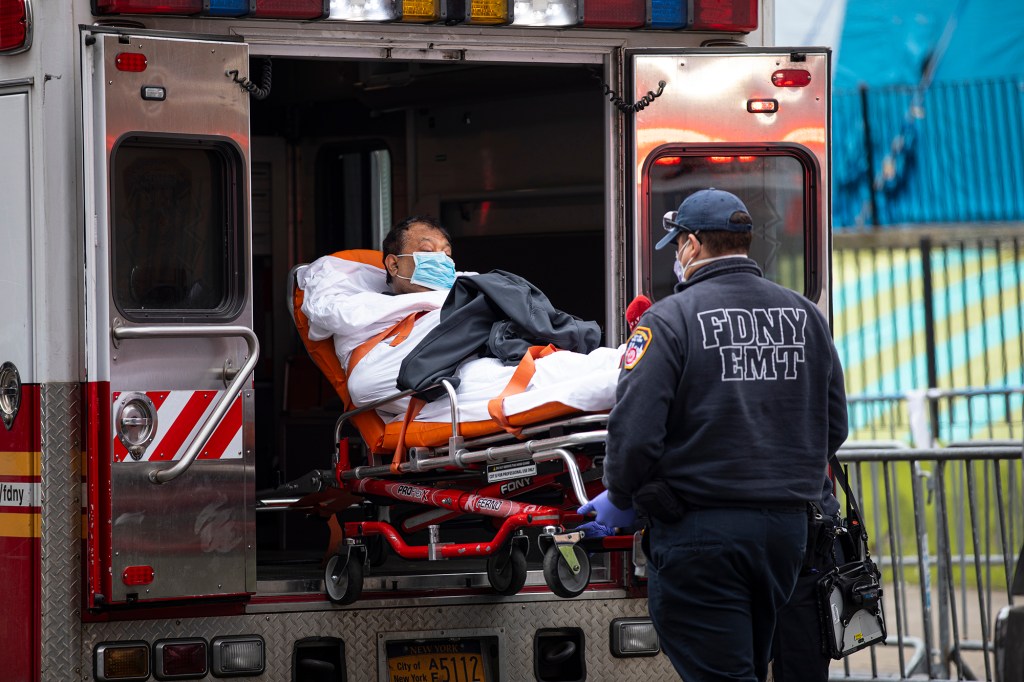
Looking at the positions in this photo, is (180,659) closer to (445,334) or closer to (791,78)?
(445,334)

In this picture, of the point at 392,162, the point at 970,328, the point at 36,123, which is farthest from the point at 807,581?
the point at 970,328

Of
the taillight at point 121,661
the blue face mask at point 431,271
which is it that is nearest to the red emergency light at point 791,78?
the blue face mask at point 431,271

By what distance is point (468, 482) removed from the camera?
550 centimetres

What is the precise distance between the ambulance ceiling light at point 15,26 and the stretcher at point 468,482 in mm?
1546

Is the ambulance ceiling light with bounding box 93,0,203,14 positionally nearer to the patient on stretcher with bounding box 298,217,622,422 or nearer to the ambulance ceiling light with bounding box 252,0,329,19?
the ambulance ceiling light with bounding box 252,0,329,19

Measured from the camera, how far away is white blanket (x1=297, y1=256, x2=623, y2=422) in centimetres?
477

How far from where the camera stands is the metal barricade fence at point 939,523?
24.2 feet

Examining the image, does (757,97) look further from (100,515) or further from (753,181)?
(100,515)

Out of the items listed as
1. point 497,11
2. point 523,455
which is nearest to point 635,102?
point 497,11

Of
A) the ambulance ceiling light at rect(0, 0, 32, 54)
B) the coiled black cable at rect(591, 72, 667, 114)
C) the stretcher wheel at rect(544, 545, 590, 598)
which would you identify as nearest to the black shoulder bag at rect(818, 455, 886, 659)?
the stretcher wheel at rect(544, 545, 590, 598)

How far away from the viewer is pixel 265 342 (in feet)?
25.6

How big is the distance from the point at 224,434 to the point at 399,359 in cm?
75

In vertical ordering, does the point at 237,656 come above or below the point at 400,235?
below

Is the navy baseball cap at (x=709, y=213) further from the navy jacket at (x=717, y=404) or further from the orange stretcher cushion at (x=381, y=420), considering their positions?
the orange stretcher cushion at (x=381, y=420)
